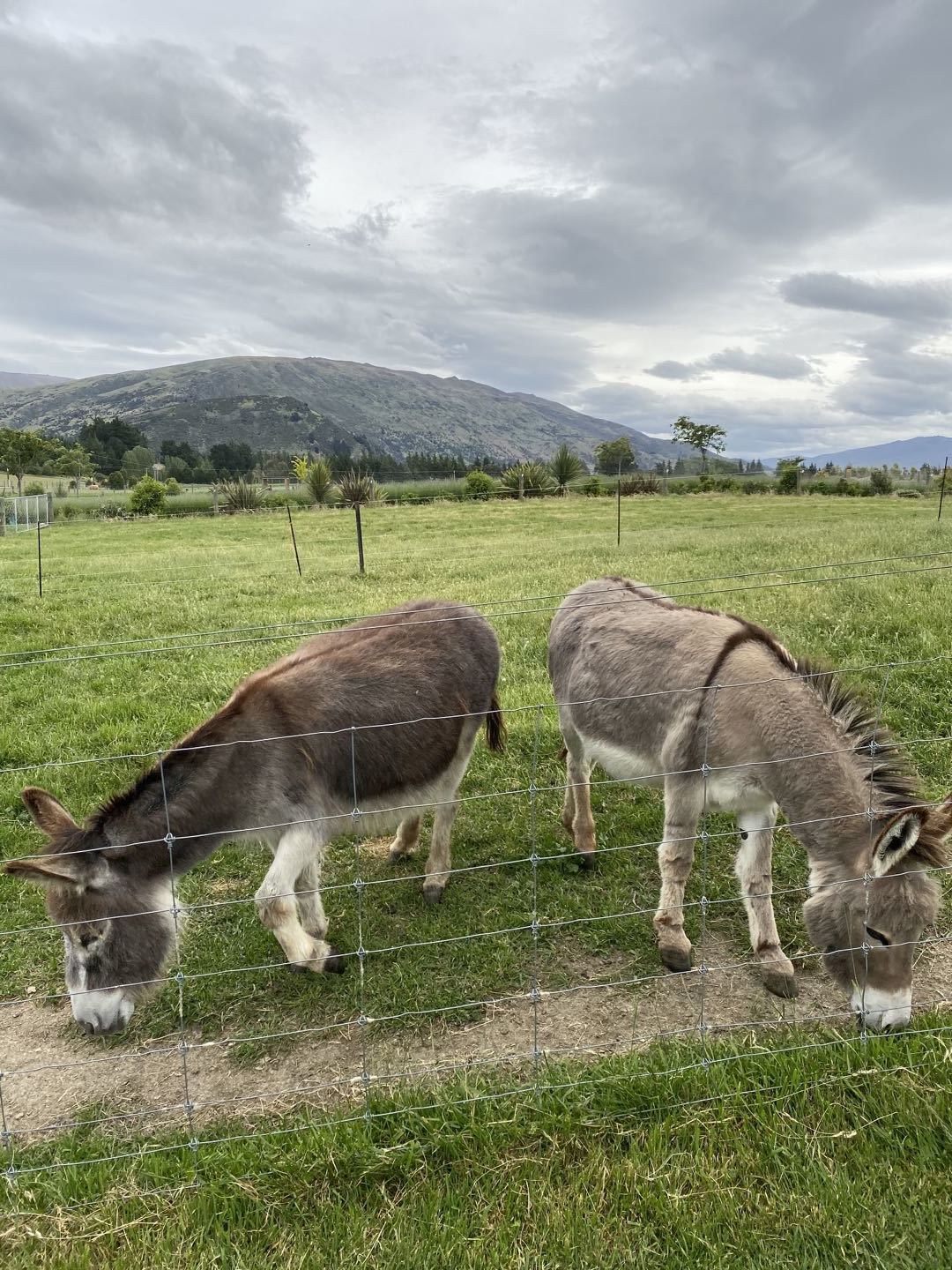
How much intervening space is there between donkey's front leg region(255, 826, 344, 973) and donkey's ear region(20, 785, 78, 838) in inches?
42.5

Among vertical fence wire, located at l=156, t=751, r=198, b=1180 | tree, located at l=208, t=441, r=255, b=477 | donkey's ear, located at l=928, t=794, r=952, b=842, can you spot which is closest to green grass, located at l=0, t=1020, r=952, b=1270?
vertical fence wire, located at l=156, t=751, r=198, b=1180

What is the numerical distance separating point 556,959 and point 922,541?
17806mm

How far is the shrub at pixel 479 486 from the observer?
48.4 meters

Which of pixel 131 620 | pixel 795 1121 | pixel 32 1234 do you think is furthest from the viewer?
pixel 131 620

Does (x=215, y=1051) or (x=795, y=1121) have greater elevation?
(x=795, y=1121)

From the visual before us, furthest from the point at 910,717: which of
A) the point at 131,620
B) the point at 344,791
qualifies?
the point at 131,620

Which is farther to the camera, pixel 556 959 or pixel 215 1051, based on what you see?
pixel 556 959

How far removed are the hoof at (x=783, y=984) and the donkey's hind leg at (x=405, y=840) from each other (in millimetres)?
2783

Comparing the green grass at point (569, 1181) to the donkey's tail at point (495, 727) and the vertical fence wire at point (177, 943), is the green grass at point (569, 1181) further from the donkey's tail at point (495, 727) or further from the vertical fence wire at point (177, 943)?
the donkey's tail at point (495, 727)

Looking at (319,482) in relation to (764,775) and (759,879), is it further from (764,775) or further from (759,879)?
(764,775)

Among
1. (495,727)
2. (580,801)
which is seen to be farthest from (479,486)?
(580,801)

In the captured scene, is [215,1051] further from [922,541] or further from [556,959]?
[922,541]

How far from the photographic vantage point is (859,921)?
12.0ft

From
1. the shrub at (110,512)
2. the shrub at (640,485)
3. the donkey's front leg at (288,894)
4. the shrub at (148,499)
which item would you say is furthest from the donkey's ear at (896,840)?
the shrub at (640,485)
